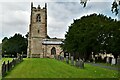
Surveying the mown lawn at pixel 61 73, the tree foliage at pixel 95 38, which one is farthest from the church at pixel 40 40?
the mown lawn at pixel 61 73

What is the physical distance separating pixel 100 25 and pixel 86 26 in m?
4.38

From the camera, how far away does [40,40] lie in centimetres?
7875

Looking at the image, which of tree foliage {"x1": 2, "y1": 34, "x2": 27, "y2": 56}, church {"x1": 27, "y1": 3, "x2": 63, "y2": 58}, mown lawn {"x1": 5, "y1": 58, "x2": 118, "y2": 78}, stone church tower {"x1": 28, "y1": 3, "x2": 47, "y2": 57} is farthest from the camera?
tree foliage {"x1": 2, "y1": 34, "x2": 27, "y2": 56}

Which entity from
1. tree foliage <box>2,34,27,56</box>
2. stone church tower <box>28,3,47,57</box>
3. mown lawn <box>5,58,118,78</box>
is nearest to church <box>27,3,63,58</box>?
stone church tower <box>28,3,47,57</box>

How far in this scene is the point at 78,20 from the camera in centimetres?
5797

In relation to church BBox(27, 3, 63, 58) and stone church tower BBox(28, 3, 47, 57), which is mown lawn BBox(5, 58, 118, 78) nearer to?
church BBox(27, 3, 63, 58)

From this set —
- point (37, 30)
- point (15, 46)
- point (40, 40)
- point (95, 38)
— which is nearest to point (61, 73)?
point (95, 38)

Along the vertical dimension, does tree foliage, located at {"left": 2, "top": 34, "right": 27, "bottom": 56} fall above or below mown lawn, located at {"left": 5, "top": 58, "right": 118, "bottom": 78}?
above

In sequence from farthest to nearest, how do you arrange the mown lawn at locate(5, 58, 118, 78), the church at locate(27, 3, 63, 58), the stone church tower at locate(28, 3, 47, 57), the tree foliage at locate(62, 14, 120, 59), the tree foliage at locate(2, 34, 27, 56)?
the tree foliage at locate(2, 34, 27, 56) → the stone church tower at locate(28, 3, 47, 57) → the church at locate(27, 3, 63, 58) → the tree foliage at locate(62, 14, 120, 59) → the mown lawn at locate(5, 58, 118, 78)

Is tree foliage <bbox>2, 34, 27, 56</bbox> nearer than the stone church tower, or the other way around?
the stone church tower

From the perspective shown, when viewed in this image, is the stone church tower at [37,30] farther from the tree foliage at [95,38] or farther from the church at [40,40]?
the tree foliage at [95,38]

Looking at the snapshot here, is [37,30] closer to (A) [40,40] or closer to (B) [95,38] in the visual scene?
(A) [40,40]

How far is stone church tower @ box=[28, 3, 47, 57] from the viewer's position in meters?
77.6

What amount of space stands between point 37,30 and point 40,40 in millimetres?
3227
